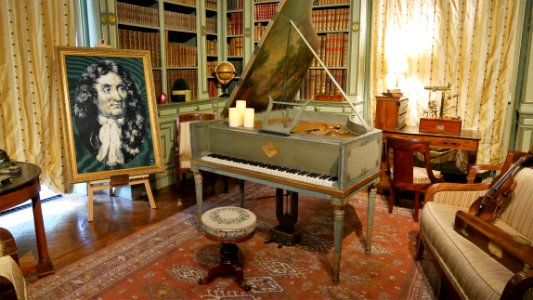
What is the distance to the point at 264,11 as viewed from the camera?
4.91m

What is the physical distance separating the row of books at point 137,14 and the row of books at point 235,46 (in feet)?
4.08

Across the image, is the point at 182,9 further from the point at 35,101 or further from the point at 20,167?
the point at 20,167

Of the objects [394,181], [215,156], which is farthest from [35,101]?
[394,181]

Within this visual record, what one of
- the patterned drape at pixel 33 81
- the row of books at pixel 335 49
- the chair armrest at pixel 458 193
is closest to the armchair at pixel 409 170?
the chair armrest at pixel 458 193

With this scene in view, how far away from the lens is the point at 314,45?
10.4ft

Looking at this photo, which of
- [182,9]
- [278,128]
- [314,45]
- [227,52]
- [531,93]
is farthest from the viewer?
[227,52]

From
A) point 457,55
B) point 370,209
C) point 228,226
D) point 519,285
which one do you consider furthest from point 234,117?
point 457,55

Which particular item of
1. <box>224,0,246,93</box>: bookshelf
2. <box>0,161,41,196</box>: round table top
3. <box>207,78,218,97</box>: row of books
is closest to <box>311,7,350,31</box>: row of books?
<box>224,0,246,93</box>: bookshelf

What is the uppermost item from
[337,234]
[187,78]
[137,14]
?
[137,14]

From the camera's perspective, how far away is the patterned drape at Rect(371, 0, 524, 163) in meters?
3.93

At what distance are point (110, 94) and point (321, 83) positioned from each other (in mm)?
2412

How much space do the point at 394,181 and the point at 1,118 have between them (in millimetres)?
3442

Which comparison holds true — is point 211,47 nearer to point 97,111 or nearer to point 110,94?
point 110,94

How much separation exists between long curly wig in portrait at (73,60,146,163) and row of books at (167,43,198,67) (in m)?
0.89
